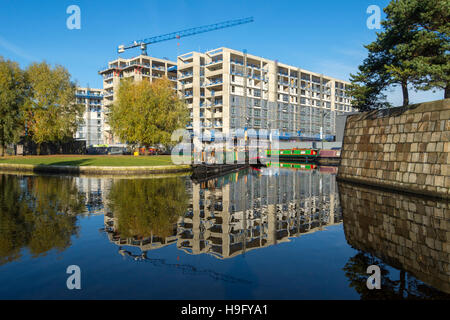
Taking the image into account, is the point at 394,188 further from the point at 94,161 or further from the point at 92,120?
the point at 92,120

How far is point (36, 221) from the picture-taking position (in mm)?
9688

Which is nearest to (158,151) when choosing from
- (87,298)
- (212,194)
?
(212,194)

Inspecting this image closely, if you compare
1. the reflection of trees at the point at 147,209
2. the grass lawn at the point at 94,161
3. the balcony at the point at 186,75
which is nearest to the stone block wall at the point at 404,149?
the reflection of trees at the point at 147,209

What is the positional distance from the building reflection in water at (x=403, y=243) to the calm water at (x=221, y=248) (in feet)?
0.08

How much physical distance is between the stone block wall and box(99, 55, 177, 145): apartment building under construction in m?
78.7

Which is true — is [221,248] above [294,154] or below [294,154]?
below

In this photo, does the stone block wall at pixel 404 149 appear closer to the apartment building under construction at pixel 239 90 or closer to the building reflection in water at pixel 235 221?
the building reflection in water at pixel 235 221

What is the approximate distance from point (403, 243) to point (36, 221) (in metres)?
10.7

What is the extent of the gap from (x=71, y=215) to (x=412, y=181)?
16.8m

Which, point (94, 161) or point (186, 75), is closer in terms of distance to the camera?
point (94, 161)

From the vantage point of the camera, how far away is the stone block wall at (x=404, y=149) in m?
15.2

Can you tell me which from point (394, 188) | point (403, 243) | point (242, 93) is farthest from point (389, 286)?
point (242, 93)

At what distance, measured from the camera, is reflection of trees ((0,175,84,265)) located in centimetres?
739

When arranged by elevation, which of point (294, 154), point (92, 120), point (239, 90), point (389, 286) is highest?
point (239, 90)
